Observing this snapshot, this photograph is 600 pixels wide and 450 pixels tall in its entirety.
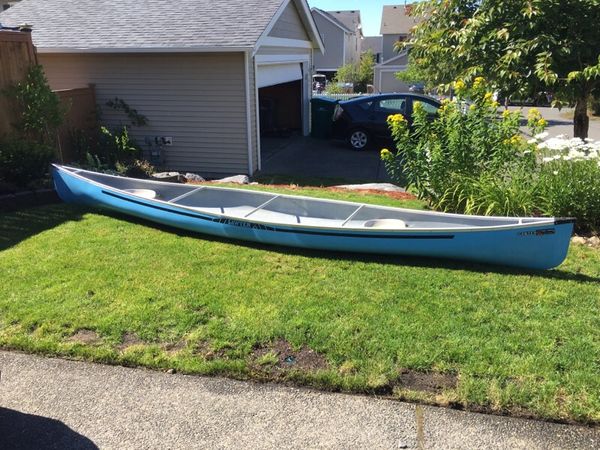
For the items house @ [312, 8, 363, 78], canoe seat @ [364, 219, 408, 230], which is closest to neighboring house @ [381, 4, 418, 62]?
house @ [312, 8, 363, 78]

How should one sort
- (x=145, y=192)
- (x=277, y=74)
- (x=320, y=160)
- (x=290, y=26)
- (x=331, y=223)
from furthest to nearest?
(x=290, y=26)
(x=277, y=74)
(x=320, y=160)
(x=145, y=192)
(x=331, y=223)

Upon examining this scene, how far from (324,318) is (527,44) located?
19.1ft

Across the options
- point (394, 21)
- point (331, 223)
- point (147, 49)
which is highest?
point (394, 21)

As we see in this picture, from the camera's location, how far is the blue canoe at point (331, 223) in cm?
527

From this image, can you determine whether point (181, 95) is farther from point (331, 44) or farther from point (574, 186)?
point (331, 44)

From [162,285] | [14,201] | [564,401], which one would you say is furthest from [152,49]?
[564,401]

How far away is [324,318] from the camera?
14.7 feet

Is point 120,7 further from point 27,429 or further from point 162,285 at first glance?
point 27,429

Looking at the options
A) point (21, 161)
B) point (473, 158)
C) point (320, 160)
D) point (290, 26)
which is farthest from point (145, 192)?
point (290, 26)

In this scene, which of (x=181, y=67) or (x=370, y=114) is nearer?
(x=181, y=67)

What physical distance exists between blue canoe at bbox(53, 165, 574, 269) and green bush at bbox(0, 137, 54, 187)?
2.37 feet

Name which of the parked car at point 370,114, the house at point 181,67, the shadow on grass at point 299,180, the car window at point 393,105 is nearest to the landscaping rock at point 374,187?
the shadow on grass at point 299,180

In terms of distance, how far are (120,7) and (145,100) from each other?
3.19 metres

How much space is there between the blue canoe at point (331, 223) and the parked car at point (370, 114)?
30.1ft
